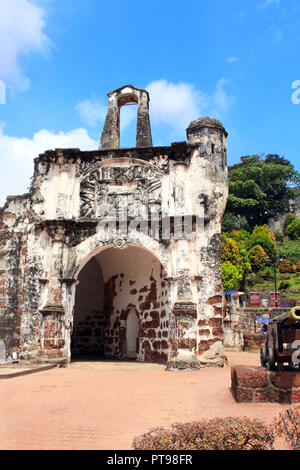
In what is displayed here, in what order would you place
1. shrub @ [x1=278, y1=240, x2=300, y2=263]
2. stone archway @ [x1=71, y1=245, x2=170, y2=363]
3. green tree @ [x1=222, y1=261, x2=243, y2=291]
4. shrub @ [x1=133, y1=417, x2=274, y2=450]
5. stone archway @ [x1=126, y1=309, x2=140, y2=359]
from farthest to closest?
1. shrub @ [x1=278, y1=240, x2=300, y2=263]
2. green tree @ [x1=222, y1=261, x2=243, y2=291]
3. stone archway @ [x1=126, y1=309, x2=140, y2=359]
4. stone archway @ [x1=71, y1=245, x2=170, y2=363]
5. shrub @ [x1=133, y1=417, x2=274, y2=450]

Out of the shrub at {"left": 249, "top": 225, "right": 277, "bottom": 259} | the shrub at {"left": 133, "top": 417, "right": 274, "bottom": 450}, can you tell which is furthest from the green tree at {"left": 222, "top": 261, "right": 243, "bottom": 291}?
the shrub at {"left": 133, "top": 417, "right": 274, "bottom": 450}

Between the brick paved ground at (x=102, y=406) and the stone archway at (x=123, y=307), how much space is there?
3.36 meters

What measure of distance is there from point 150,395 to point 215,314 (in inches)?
184

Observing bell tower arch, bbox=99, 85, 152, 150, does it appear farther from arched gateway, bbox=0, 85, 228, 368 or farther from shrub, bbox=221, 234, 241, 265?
shrub, bbox=221, 234, 241, 265

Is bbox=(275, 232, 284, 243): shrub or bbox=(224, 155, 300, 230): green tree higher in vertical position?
bbox=(224, 155, 300, 230): green tree

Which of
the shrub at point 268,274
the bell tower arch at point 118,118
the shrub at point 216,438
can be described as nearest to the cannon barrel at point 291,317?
the shrub at point 216,438

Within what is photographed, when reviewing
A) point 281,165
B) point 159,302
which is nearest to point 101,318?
point 159,302

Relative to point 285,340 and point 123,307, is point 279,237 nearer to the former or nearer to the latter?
point 123,307

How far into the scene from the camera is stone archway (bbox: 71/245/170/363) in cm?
1219

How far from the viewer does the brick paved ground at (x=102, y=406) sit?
4.07 meters

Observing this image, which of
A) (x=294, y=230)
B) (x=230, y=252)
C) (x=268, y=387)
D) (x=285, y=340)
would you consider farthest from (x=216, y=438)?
(x=294, y=230)

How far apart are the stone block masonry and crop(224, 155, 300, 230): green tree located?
4254 centimetres

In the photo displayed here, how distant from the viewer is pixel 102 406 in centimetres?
555
